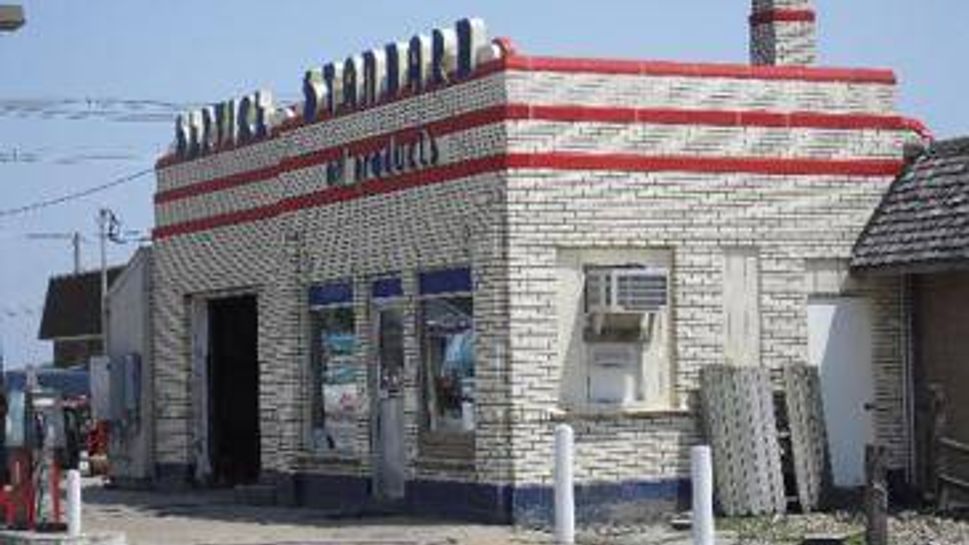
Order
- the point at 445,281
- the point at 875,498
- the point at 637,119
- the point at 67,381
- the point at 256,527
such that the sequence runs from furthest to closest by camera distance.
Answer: the point at 67,381 < the point at 256,527 < the point at 445,281 < the point at 637,119 < the point at 875,498

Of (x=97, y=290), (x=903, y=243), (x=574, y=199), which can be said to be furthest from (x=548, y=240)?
(x=97, y=290)

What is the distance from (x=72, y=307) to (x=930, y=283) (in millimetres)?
47206

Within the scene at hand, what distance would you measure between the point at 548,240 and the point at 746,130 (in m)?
2.60

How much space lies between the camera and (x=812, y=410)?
20.0m

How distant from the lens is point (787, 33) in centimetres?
2242

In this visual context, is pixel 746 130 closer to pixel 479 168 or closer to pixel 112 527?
pixel 479 168

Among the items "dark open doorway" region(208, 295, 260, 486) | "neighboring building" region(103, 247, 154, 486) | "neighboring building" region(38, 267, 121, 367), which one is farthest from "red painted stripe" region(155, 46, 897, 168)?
"neighboring building" region(38, 267, 121, 367)

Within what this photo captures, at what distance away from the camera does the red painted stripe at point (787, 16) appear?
2242cm

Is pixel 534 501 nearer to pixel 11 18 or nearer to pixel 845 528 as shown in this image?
pixel 845 528

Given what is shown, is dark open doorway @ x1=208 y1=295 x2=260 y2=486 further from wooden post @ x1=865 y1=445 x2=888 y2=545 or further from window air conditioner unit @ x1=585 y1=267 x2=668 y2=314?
wooden post @ x1=865 y1=445 x2=888 y2=545

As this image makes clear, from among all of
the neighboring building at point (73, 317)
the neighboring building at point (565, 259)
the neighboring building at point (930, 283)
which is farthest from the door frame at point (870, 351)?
the neighboring building at point (73, 317)

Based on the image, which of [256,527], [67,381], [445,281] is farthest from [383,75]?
[67,381]

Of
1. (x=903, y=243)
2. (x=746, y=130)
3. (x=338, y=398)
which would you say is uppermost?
(x=746, y=130)

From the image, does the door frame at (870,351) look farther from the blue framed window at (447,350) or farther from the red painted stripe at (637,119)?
the blue framed window at (447,350)
